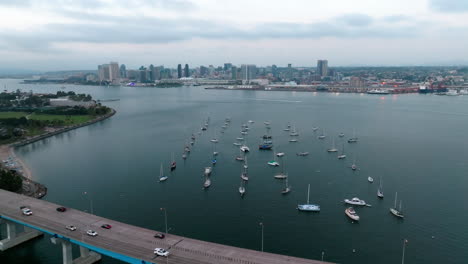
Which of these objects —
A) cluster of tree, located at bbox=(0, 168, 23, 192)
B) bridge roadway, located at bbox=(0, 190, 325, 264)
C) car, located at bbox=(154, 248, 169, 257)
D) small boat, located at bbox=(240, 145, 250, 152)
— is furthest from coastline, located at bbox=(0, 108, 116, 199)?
small boat, located at bbox=(240, 145, 250, 152)

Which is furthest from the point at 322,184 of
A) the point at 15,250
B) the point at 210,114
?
the point at 210,114

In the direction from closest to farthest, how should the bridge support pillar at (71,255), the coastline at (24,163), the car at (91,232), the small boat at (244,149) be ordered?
1. the car at (91,232)
2. the bridge support pillar at (71,255)
3. the coastline at (24,163)
4. the small boat at (244,149)

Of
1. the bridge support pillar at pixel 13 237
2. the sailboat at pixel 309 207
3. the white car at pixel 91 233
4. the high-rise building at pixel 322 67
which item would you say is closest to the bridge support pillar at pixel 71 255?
the white car at pixel 91 233

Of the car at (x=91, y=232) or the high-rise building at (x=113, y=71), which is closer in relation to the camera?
the car at (x=91, y=232)

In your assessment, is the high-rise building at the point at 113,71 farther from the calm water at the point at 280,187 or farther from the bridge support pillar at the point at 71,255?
the bridge support pillar at the point at 71,255

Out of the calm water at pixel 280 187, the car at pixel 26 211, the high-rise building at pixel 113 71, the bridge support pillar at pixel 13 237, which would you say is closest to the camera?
the car at pixel 26 211

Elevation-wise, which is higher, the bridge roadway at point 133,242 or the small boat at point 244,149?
the bridge roadway at point 133,242
